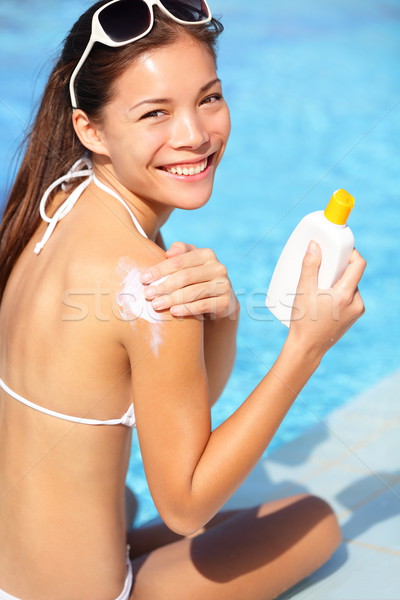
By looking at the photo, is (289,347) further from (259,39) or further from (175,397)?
(259,39)

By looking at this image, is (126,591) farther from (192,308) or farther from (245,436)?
(192,308)

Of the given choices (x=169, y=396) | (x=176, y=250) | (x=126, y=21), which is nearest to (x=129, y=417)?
(x=169, y=396)

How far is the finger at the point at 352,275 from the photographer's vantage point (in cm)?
176

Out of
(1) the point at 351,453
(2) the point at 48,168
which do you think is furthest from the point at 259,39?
(2) the point at 48,168

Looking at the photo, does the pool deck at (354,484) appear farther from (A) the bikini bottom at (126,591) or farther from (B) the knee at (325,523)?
(A) the bikini bottom at (126,591)

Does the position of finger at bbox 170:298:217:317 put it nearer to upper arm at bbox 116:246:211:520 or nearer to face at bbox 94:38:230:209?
upper arm at bbox 116:246:211:520

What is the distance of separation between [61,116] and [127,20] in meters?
0.37

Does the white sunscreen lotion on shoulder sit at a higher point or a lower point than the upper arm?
higher

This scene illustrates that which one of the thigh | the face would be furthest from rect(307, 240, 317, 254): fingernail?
the thigh

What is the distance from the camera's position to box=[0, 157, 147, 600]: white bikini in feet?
5.98

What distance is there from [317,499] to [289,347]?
810 mm

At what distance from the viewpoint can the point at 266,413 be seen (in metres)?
1.76

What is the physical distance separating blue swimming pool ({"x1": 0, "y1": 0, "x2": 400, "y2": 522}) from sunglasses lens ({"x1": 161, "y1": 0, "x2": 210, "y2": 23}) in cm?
160

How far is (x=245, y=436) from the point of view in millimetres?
1752
